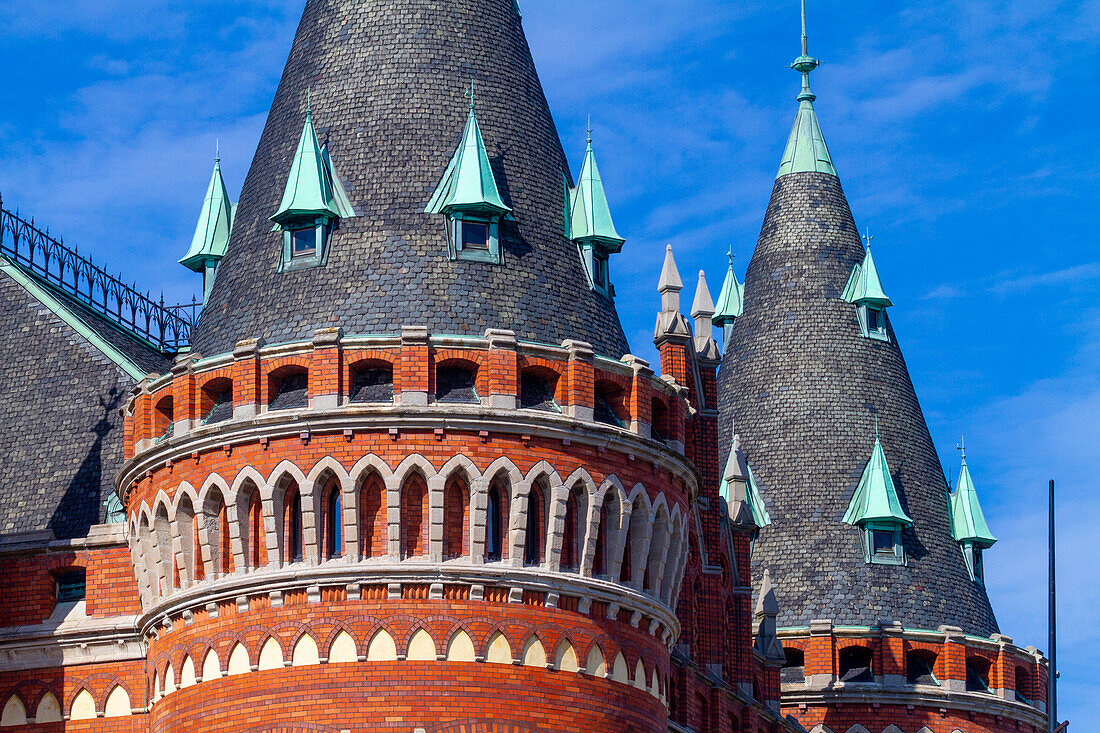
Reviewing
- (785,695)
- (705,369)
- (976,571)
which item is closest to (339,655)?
(705,369)

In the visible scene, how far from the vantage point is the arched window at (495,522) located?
44062mm

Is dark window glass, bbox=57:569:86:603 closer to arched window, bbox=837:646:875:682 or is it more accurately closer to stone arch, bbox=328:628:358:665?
stone arch, bbox=328:628:358:665

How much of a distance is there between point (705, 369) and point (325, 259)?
13.5 m

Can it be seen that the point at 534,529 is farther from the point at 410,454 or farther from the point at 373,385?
the point at 373,385

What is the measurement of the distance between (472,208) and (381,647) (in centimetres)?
866

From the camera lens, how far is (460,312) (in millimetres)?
45938

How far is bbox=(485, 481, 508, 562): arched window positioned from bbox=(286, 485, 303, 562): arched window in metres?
3.21

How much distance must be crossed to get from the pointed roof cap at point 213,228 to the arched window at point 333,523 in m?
7.47

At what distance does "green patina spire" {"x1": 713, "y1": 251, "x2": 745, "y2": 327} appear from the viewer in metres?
74.4

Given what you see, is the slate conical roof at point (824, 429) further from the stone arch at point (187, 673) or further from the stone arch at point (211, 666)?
the stone arch at point (211, 666)

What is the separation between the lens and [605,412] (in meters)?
46.4

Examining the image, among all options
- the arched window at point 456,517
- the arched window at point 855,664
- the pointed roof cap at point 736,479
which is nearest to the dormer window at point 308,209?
the arched window at point 456,517

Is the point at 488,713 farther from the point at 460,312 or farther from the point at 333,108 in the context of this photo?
the point at 333,108

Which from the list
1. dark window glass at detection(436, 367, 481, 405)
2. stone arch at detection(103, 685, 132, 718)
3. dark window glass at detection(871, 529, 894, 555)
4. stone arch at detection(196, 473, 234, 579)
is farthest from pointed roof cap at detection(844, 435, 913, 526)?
stone arch at detection(196, 473, 234, 579)
